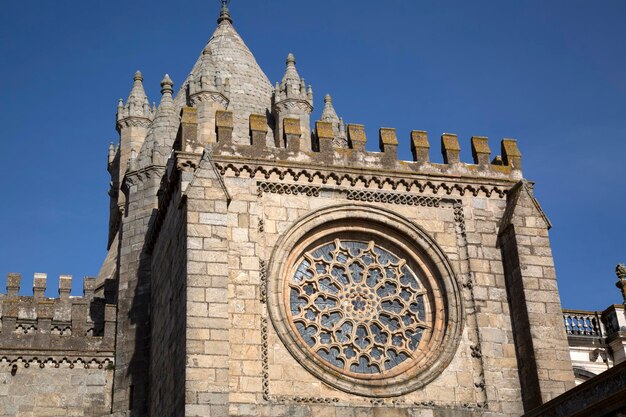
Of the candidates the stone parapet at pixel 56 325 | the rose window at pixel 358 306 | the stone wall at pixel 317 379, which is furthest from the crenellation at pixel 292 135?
the stone parapet at pixel 56 325

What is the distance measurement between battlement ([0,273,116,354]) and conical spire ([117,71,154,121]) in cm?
546

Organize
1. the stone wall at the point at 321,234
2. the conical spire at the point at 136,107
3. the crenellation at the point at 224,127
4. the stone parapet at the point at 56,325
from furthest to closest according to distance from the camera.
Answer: the conical spire at the point at 136,107
the stone parapet at the point at 56,325
the crenellation at the point at 224,127
the stone wall at the point at 321,234

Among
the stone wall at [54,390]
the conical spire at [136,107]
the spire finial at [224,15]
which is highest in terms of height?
the spire finial at [224,15]

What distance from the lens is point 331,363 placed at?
2028cm

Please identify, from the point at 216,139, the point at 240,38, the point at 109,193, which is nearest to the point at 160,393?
the point at 216,139

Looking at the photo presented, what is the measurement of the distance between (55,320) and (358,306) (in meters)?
11.1

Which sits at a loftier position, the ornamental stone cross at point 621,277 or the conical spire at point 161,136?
the conical spire at point 161,136

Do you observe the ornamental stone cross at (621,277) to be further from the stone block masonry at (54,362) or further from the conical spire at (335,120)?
the stone block masonry at (54,362)

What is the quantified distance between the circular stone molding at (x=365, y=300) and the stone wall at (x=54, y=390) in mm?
8059

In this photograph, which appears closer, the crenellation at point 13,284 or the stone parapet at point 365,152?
the stone parapet at point 365,152

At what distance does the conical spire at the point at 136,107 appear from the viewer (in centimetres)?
3150

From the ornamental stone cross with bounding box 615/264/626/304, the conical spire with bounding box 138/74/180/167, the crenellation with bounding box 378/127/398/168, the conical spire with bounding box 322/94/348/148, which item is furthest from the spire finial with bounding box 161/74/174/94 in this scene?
the ornamental stone cross with bounding box 615/264/626/304

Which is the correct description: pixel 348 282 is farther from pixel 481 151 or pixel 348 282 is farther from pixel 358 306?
pixel 481 151

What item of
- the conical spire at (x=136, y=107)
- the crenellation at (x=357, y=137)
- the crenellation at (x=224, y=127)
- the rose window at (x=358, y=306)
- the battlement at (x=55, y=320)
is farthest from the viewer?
the conical spire at (x=136, y=107)
